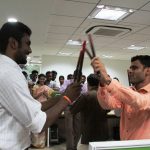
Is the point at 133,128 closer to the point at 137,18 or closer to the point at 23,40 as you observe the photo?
the point at 23,40

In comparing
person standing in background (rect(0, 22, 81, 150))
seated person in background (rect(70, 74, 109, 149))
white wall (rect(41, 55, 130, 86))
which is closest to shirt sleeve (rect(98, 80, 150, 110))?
person standing in background (rect(0, 22, 81, 150))

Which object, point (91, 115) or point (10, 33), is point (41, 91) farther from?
point (10, 33)

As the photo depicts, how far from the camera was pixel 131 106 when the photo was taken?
1649 millimetres

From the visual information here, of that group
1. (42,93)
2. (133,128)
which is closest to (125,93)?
(133,128)

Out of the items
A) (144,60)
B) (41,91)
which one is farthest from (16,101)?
(41,91)

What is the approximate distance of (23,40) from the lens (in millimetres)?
1354

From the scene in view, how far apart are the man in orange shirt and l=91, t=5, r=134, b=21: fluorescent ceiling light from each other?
7.61 feet

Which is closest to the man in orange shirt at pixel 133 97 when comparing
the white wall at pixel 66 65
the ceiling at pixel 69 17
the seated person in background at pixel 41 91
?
the ceiling at pixel 69 17

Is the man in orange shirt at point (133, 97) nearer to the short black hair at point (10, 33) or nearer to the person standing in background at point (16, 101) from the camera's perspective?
the person standing in background at point (16, 101)

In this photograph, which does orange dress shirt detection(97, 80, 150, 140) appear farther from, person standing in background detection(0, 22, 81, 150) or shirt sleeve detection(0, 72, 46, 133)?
shirt sleeve detection(0, 72, 46, 133)

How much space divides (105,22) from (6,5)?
77.7 inches

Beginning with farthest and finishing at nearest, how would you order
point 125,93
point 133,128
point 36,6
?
point 36,6
point 133,128
point 125,93

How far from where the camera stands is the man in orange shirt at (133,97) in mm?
1556

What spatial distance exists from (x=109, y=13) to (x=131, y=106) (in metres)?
2.97
